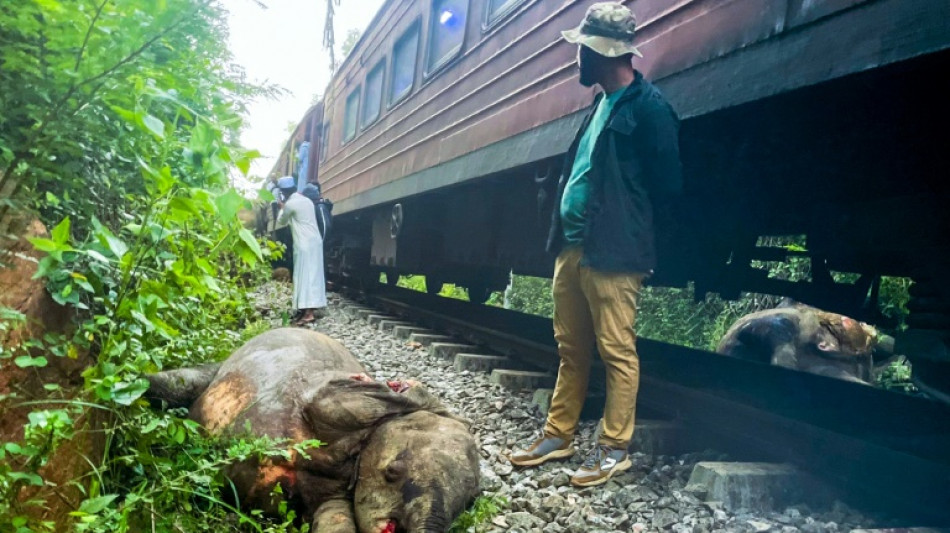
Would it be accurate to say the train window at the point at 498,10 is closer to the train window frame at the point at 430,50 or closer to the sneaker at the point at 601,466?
the train window frame at the point at 430,50

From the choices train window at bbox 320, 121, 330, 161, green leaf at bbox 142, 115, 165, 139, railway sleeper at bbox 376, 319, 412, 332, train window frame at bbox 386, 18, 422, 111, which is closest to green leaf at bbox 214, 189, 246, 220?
green leaf at bbox 142, 115, 165, 139

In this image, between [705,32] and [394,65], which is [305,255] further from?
[705,32]

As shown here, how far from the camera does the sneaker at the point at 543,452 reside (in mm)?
3111

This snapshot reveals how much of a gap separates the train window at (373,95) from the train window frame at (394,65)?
1.56ft

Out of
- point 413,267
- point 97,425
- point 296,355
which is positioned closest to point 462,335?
point 413,267

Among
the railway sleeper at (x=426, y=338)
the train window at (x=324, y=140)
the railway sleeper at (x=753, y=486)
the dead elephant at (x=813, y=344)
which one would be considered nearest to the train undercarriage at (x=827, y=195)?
the railway sleeper at (x=753, y=486)

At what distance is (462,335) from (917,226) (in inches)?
161

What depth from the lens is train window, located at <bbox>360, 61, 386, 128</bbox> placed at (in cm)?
956

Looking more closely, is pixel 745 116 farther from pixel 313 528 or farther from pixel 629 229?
pixel 313 528

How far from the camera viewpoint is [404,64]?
8328mm

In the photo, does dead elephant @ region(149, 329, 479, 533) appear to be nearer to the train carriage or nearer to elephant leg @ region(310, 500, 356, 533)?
elephant leg @ region(310, 500, 356, 533)

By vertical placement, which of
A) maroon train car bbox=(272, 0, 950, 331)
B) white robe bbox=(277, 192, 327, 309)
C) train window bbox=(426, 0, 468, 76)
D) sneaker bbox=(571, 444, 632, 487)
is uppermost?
train window bbox=(426, 0, 468, 76)

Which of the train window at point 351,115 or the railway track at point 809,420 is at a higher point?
the train window at point 351,115

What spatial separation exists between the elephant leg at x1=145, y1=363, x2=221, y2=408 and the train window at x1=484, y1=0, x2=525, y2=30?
3338mm
